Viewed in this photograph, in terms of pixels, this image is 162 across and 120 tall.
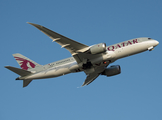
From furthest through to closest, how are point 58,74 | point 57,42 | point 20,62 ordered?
point 20,62 → point 58,74 → point 57,42

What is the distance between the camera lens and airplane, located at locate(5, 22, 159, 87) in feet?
131

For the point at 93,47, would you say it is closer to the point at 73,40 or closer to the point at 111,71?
the point at 73,40

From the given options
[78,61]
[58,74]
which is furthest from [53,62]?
[78,61]

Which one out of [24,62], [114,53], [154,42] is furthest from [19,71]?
[154,42]

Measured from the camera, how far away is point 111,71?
163ft

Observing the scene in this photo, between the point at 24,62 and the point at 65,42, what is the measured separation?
13.4 meters

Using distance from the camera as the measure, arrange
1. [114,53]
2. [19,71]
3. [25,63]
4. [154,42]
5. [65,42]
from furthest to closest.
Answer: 1. [25,63]
2. [19,71]
3. [154,42]
4. [114,53]
5. [65,42]

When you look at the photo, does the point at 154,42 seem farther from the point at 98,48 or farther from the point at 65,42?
the point at 65,42

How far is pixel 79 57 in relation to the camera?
42.1 meters

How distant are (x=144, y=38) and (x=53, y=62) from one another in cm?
1741

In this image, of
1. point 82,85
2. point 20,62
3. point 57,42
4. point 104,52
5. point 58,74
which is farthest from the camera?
point 82,85

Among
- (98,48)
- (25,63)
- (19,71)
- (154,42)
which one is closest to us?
(98,48)

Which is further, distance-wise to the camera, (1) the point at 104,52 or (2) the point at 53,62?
(2) the point at 53,62

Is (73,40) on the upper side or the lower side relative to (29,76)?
upper
